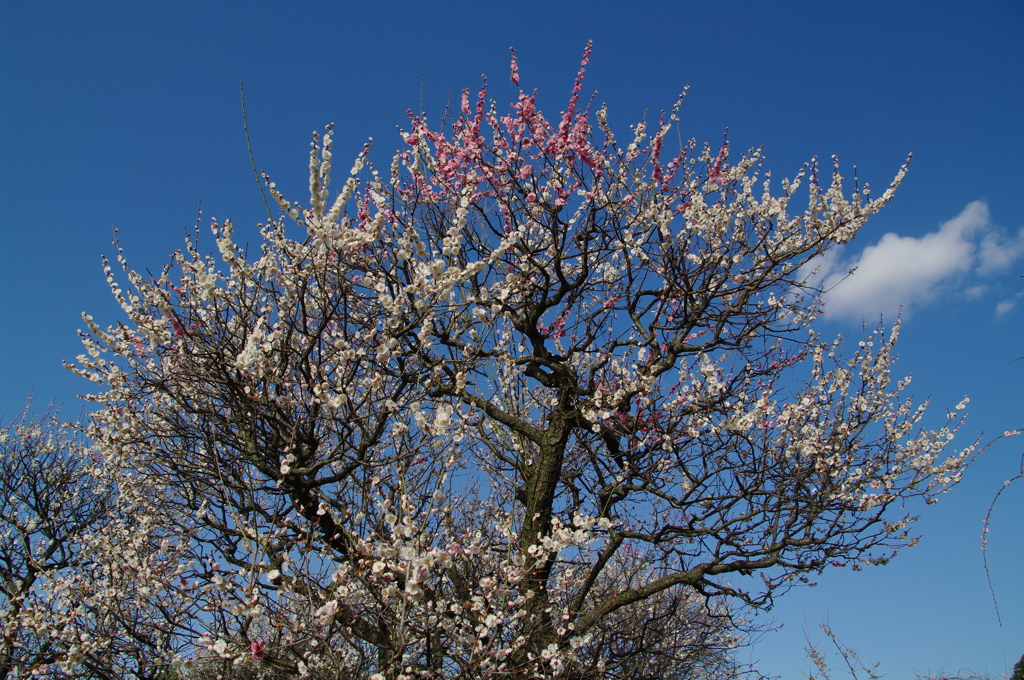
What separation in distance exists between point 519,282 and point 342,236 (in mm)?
2054

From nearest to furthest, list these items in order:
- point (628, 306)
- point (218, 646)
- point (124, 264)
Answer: point (218, 646), point (124, 264), point (628, 306)

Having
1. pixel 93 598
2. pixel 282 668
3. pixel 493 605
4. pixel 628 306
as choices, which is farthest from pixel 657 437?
pixel 93 598

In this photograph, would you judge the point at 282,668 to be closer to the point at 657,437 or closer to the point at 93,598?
the point at 93,598

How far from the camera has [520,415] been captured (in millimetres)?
6656

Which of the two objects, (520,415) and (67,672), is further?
(520,415)

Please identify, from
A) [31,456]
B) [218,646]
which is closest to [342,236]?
[218,646]

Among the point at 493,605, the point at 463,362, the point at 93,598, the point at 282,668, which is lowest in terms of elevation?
the point at 282,668

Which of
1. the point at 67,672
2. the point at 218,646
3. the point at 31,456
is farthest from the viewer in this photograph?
the point at 31,456

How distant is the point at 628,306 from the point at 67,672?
19.0 feet

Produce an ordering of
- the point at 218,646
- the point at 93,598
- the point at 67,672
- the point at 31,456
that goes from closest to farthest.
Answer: the point at 218,646 → the point at 67,672 → the point at 93,598 → the point at 31,456

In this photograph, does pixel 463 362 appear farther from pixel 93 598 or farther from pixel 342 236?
pixel 93 598

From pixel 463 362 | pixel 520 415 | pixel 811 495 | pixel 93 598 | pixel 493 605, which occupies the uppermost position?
pixel 520 415

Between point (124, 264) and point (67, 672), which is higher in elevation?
point (124, 264)

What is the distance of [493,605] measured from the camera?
14.1 ft
